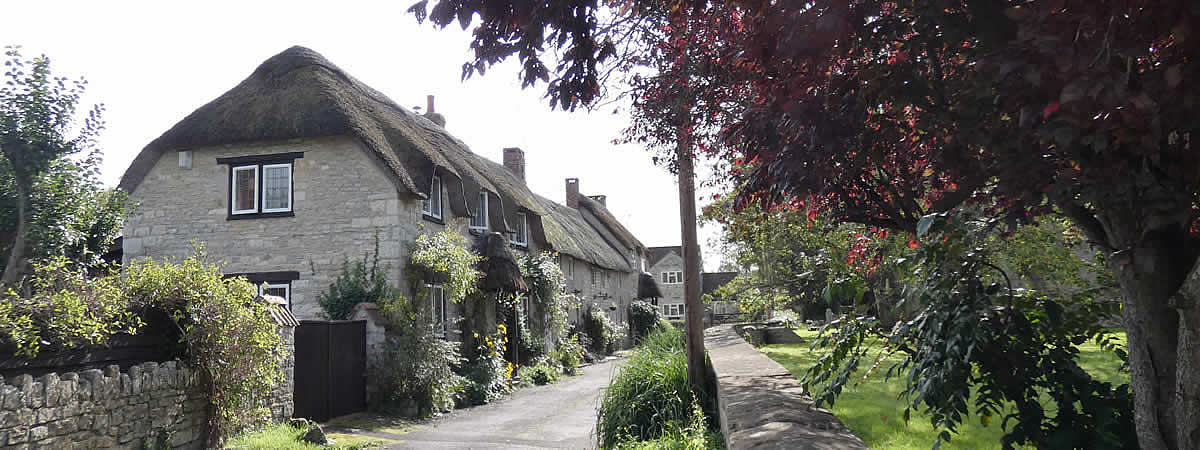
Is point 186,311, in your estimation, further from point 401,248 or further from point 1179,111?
point 1179,111

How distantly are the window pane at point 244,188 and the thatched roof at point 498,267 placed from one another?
4933 mm

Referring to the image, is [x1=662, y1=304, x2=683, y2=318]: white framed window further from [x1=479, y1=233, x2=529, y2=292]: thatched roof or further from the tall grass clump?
the tall grass clump

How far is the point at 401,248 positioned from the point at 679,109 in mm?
10551

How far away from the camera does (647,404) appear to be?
8.20 metres

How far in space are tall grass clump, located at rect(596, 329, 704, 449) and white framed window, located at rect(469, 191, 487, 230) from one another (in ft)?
35.8

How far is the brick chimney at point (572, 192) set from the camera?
4184 centimetres

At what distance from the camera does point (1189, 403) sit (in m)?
2.77

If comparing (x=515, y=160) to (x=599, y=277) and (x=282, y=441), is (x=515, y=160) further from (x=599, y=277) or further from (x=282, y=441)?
(x=282, y=441)

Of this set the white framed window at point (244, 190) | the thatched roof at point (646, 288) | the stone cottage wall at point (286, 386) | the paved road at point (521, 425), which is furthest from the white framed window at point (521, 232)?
the thatched roof at point (646, 288)

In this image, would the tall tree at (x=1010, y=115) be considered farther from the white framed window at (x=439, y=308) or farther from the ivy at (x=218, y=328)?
the white framed window at (x=439, y=308)

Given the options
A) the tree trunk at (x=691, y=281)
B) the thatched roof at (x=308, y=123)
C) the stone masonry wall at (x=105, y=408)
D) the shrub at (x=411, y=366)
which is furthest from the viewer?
the thatched roof at (x=308, y=123)

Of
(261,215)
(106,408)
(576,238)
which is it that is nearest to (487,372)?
(261,215)

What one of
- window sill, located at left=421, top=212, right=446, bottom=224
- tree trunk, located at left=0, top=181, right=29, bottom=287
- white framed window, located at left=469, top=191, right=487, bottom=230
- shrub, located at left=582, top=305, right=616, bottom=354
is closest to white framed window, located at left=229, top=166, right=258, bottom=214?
window sill, located at left=421, top=212, right=446, bottom=224

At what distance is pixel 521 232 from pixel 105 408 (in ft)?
52.0
